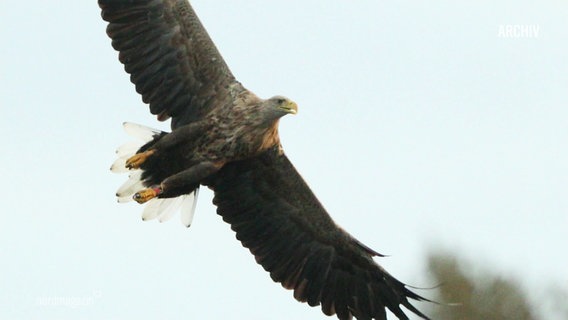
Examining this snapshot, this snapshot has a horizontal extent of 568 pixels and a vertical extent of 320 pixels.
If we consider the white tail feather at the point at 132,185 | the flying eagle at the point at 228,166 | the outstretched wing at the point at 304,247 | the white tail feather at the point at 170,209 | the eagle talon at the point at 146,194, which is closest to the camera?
the flying eagle at the point at 228,166

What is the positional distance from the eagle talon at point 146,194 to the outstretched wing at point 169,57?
69 cm

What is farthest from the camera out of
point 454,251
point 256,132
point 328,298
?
point 454,251

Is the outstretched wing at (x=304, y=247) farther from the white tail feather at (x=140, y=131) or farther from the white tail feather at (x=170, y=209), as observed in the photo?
the white tail feather at (x=140, y=131)

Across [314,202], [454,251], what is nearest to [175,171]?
[314,202]

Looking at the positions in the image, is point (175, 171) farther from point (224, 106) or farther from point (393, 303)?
point (393, 303)

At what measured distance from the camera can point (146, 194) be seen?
20.5 meters

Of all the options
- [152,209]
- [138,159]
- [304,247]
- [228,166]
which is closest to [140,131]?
[138,159]

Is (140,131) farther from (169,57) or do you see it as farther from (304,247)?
(304,247)

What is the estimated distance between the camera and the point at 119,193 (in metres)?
21.0

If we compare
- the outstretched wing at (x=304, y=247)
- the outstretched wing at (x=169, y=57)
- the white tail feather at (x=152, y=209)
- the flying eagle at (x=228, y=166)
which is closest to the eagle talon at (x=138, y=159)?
the flying eagle at (x=228, y=166)

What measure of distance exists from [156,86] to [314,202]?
83.3 inches

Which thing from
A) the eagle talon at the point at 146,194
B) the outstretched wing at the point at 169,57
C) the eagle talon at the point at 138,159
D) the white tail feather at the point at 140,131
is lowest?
the eagle talon at the point at 146,194

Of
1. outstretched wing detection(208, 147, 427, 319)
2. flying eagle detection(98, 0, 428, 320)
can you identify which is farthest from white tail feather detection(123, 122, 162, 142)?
outstretched wing detection(208, 147, 427, 319)

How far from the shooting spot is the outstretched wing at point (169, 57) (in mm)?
20438
